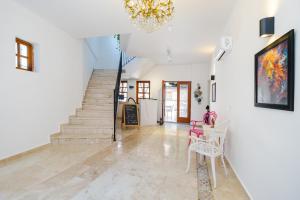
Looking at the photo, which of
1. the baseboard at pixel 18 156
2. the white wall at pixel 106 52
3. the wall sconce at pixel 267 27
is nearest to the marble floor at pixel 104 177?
the baseboard at pixel 18 156

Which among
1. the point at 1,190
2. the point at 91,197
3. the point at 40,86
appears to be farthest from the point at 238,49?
the point at 40,86

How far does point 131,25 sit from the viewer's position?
4.24 meters

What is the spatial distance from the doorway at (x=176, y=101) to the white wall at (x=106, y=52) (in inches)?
112

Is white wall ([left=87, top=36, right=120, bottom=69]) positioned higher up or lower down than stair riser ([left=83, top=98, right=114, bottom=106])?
higher up

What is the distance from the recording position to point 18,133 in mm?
3541

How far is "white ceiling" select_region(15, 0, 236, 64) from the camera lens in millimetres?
3334

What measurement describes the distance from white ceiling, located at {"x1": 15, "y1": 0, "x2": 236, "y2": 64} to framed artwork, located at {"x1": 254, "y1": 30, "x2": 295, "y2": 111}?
1.88 m

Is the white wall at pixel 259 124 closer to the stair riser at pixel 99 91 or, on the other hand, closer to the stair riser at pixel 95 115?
the stair riser at pixel 95 115

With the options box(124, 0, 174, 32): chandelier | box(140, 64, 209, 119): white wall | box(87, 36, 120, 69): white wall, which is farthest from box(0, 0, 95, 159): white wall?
box(140, 64, 209, 119): white wall

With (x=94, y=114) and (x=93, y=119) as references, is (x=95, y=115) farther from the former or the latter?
(x=93, y=119)

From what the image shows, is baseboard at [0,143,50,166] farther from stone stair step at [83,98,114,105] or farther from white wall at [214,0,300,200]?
white wall at [214,0,300,200]

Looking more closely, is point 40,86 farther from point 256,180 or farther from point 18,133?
point 256,180

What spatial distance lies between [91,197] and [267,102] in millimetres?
2295

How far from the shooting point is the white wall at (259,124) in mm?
1396
